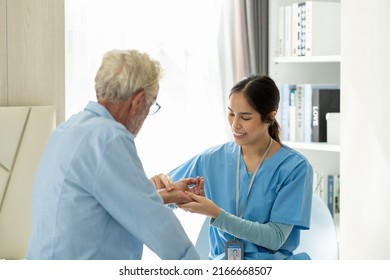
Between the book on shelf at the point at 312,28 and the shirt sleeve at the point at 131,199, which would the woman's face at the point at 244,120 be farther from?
the book on shelf at the point at 312,28

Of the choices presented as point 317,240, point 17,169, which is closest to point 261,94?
point 317,240

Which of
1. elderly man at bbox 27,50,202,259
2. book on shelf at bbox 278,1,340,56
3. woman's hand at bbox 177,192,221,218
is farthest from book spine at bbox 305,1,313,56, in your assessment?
elderly man at bbox 27,50,202,259

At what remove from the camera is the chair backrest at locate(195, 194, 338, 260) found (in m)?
2.64

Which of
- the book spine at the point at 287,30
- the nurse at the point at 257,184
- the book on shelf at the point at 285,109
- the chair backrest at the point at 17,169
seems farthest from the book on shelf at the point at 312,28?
the chair backrest at the point at 17,169

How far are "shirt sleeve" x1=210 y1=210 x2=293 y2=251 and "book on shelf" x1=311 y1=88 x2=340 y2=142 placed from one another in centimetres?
121

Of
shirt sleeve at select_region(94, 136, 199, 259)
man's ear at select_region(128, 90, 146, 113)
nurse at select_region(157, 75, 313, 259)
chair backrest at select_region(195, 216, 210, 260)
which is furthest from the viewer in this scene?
chair backrest at select_region(195, 216, 210, 260)

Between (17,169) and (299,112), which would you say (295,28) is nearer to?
(299,112)

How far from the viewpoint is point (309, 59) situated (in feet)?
10.7

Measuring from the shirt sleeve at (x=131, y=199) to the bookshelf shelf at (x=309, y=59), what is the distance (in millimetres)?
1727

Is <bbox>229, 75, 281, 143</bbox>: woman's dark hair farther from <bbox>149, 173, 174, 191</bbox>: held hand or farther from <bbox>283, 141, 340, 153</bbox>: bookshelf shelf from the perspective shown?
<bbox>283, 141, 340, 153</bbox>: bookshelf shelf

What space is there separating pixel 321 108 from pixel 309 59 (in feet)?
0.78

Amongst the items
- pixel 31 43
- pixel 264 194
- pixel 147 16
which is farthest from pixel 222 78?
pixel 264 194

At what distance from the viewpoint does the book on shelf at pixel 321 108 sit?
3289 millimetres

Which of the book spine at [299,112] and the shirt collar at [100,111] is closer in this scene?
the shirt collar at [100,111]
